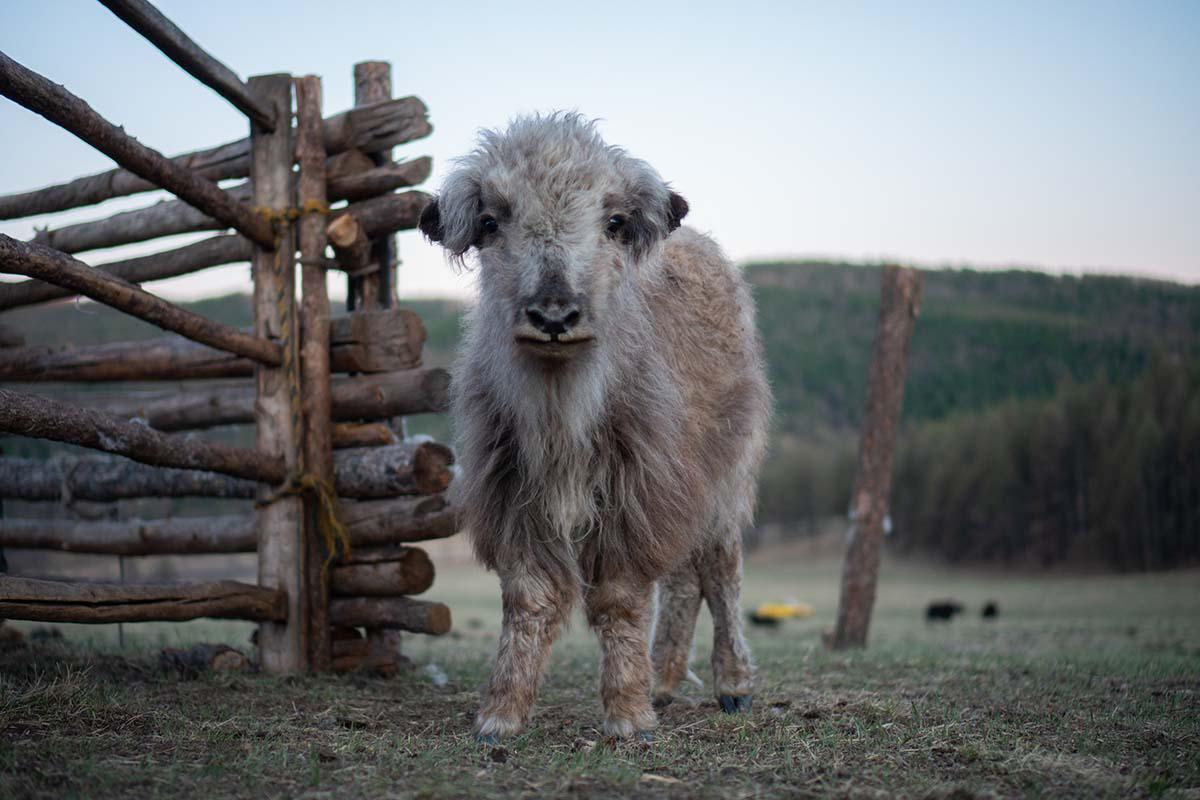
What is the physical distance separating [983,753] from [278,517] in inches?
167

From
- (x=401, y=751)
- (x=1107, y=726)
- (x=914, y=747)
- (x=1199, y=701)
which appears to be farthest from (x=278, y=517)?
(x=1199, y=701)

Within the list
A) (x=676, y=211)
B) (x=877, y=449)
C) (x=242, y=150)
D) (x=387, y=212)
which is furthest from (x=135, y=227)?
(x=877, y=449)

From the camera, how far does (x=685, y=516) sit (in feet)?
16.0

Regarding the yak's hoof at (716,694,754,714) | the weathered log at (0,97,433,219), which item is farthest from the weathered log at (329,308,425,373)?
the yak's hoof at (716,694,754,714)

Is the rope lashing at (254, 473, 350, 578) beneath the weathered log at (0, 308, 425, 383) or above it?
beneath

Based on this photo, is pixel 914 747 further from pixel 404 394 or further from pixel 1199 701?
pixel 404 394

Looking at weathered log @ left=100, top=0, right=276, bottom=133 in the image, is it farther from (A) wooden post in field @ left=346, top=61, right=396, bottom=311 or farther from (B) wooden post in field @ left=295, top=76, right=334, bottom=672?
(A) wooden post in field @ left=346, top=61, right=396, bottom=311

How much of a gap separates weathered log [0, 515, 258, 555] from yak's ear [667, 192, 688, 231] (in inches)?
135

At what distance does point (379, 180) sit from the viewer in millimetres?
6375

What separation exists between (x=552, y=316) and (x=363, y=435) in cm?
282

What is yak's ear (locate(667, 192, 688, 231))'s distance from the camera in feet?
16.4

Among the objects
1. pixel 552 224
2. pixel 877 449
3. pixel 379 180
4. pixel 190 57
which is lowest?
pixel 877 449

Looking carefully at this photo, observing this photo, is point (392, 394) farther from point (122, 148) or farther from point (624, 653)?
point (624, 653)

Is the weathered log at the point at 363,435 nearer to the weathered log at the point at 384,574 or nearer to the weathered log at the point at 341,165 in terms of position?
the weathered log at the point at 384,574
